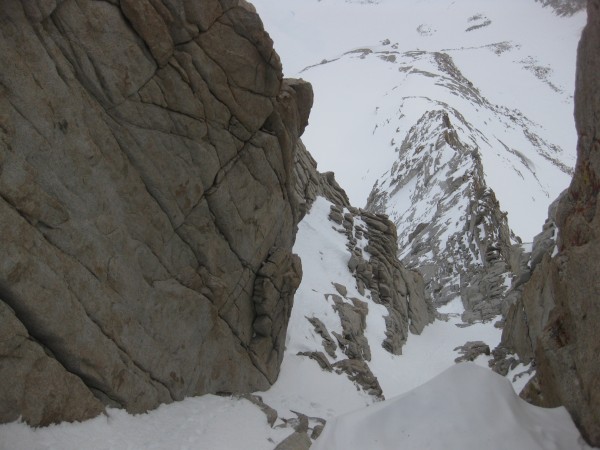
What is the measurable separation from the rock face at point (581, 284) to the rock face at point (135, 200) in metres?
8.76

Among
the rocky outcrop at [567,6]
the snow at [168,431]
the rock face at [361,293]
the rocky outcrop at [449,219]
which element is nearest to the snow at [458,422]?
the snow at [168,431]

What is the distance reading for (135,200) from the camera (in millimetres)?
12711

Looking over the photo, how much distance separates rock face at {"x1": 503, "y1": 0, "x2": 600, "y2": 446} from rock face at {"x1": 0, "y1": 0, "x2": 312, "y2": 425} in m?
8.76

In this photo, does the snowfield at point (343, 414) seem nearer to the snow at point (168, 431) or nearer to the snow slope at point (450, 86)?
the snow at point (168, 431)

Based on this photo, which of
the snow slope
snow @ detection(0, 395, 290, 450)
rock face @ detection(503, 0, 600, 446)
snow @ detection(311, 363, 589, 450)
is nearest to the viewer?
snow @ detection(311, 363, 589, 450)

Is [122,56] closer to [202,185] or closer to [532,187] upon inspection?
[202,185]

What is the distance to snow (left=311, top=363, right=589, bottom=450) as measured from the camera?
6.75 metres

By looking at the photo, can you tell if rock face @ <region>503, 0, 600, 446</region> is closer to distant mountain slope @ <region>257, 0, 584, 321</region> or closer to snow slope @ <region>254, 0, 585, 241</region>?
distant mountain slope @ <region>257, 0, 584, 321</region>

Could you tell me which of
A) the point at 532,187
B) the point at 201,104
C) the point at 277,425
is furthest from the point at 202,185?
the point at 532,187

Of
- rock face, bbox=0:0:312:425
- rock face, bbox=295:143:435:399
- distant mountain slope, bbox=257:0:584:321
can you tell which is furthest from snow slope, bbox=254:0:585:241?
rock face, bbox=0:0:312:425

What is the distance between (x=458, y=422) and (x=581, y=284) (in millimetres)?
3017

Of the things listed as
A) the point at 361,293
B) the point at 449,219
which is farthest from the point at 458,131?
the point at 361,293

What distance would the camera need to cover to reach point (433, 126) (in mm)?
59938

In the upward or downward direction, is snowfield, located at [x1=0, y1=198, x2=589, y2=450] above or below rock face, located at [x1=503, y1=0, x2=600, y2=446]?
below
